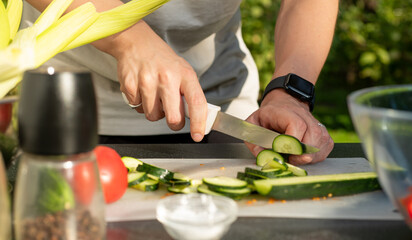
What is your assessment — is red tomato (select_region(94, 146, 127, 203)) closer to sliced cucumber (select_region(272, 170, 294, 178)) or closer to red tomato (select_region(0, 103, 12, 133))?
red tomato (select_region(0, 103, 12, 133))

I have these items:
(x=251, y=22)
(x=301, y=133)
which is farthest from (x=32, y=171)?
(x=251, y=22)

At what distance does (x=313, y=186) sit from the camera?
140 centimetres

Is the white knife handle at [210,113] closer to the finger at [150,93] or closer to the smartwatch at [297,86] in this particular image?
the finger at [150,93]

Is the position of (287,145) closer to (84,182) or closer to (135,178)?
(135,178)

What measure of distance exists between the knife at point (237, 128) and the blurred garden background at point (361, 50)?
3788 millimetres

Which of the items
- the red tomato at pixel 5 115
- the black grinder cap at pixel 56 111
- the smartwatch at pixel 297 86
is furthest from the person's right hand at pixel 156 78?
the black grinder cap at pixel 56 111

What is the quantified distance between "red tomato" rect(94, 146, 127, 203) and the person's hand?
0.61 metres

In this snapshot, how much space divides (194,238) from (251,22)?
458 cm

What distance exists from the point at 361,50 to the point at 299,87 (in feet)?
15.4

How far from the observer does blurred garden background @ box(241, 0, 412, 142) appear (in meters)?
5.75

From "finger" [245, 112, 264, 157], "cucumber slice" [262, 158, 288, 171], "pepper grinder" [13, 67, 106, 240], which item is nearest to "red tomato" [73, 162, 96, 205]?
"pepper grinder" [13, 67, 106, 240]

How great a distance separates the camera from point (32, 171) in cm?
99

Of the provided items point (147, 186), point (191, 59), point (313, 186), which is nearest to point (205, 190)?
point (147, 186)

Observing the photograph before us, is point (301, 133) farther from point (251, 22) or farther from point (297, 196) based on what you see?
point (251, 22)
